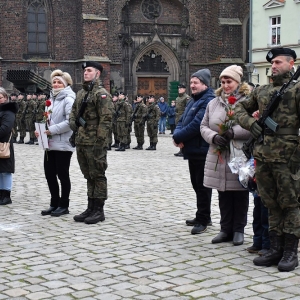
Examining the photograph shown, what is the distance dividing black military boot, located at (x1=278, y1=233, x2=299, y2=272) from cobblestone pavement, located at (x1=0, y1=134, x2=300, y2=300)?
0.30 feet

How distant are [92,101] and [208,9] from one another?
27792 millimetres

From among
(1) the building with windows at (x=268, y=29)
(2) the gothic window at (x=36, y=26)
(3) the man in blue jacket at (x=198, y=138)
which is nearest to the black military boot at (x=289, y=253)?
(3) the man in blue jacket at (x=198, y=138)

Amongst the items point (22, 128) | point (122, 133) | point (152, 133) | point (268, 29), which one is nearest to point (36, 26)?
point (22, 128)

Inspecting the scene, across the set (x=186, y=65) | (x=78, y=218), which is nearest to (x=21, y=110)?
(x=186, y=65)

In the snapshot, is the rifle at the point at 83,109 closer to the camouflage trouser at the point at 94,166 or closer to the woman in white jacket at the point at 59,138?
the camouflage trouser at the point at 94,166

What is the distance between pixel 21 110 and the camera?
2344 cm

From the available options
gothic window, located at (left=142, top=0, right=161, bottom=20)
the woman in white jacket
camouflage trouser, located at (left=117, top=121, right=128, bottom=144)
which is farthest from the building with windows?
the woman in white jacket

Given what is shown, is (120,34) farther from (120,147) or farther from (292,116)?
(292,116)

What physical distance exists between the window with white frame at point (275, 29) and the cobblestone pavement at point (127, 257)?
2538 cm

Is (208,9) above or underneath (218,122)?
above

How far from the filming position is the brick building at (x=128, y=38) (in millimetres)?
32094

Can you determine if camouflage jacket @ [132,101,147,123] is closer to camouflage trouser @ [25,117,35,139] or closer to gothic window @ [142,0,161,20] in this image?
camouflage trouser @ [25,117,35,139]

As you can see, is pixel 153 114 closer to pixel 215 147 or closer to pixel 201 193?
pixel 201 193

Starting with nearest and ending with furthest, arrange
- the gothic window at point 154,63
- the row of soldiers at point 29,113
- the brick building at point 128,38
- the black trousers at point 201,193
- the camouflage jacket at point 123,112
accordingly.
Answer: the black trousers at point 201,193 < the camouflage jacket at point 123,112 < the row of soldiers at point 29,113 < the brick building at point 128,38 < the gothic window at point 154,63
